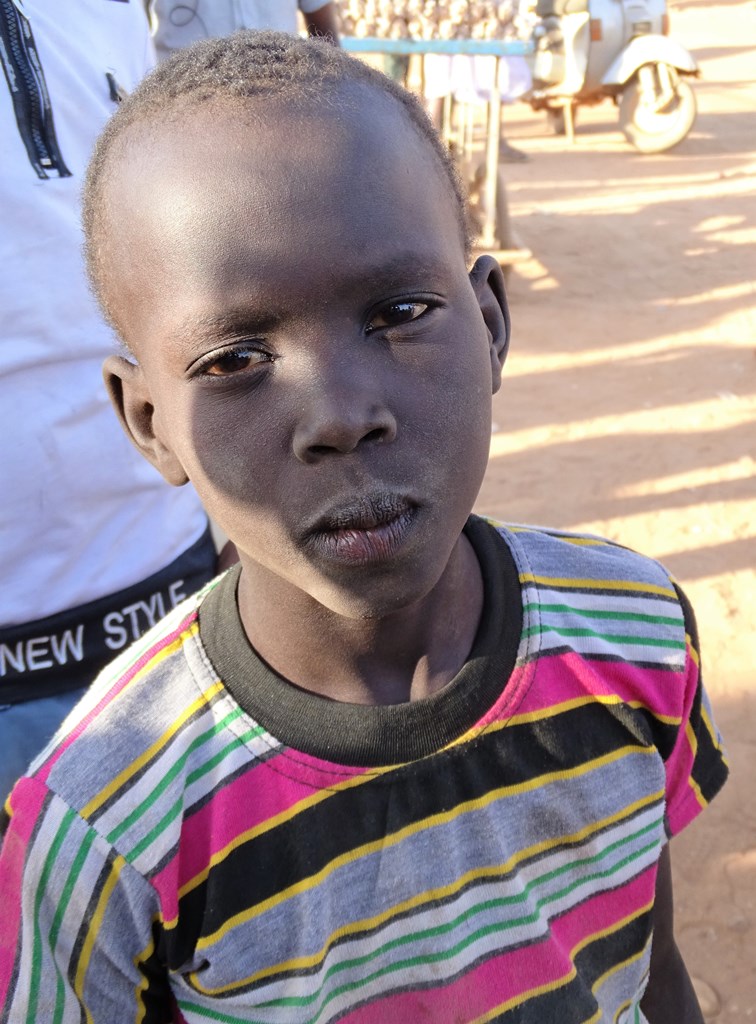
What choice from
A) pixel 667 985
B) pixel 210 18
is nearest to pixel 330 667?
pixel 667 985

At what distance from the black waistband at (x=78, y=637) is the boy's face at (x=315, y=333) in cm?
57

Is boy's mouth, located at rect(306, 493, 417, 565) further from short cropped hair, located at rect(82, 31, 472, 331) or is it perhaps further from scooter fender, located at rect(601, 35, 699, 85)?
scooter fender, located at rect(601, 35, 699, 85)

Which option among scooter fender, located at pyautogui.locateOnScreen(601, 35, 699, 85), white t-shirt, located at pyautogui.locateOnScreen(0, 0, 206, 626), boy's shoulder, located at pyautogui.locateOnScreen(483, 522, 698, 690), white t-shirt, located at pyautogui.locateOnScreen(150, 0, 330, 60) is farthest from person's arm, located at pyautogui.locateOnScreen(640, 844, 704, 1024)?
scooter fender, located at pyautogui.locateOnScreen(601, 35, 699, 85)

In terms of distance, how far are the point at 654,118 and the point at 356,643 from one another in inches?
471

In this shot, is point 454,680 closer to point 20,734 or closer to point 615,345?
point 20,734

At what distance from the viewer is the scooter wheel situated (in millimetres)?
11453

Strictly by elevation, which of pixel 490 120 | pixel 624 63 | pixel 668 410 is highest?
pixel 490 120

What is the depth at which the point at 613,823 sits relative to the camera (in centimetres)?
121

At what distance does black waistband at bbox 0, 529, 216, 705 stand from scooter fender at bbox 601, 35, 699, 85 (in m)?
11.1

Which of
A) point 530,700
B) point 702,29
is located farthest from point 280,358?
point 702,29

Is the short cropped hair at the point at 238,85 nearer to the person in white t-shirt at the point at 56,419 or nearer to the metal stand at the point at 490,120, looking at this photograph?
the person in white t-shirt at the point at 56,419

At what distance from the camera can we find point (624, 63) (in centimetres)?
1120

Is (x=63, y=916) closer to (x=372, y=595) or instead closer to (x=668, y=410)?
(x=372, y=595)

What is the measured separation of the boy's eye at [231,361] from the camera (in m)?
0.95
